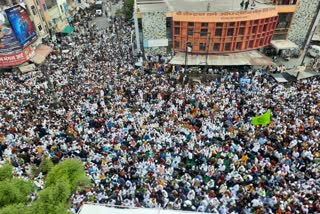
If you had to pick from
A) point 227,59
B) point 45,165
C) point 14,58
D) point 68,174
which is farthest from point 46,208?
point 14,58

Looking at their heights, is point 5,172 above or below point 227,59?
above

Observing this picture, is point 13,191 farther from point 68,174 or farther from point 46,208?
point 68,174

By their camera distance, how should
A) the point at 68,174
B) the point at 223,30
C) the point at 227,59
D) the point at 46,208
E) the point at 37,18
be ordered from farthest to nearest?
the point at 37,18 → the point at 227,59 → the point at 223,30 → the point at 68,174 → the point at 46,208

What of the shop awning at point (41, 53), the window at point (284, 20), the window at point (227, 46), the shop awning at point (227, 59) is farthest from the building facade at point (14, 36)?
the window at point (284, 20)

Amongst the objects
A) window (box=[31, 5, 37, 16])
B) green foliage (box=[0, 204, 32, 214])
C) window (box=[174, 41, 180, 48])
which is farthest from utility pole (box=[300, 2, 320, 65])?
Answer: window (box=[31, 5, 37, 16])

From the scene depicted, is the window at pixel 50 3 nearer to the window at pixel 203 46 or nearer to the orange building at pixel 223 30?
the orange building at pixel 223 30

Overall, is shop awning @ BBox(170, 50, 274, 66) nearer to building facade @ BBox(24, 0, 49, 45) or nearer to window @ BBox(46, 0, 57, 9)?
building facade @ BBox(24, 0, 49, 45)
